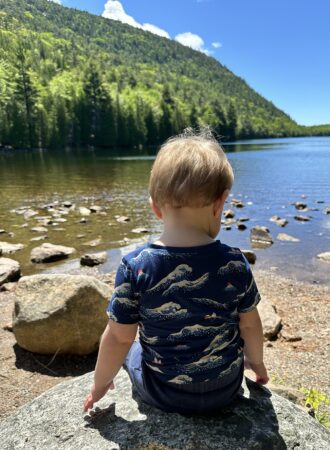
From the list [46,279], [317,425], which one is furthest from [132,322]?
[46,279]

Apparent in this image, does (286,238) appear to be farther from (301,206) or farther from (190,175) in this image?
(190,175)

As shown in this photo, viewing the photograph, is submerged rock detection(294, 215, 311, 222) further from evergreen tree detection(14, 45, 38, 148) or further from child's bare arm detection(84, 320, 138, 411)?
evergreen tree detection(14, 45, 38, 148)

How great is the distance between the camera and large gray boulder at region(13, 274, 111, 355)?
6008mm

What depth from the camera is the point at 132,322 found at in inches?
102

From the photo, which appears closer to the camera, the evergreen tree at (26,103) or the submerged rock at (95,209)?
the submerged rock at (95,209)

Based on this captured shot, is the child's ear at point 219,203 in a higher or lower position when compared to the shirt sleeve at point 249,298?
higher

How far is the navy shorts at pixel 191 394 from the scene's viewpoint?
2584 mm

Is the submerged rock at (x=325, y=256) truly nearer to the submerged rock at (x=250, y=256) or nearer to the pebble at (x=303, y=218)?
the submerged rock at (x=250, y=256)

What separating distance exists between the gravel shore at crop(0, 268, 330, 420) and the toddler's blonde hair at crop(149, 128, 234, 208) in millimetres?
3692

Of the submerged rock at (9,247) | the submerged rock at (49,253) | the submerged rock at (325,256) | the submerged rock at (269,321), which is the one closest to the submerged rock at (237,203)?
the submerged rock at (325,256)

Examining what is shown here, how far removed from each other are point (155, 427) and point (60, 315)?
3796 mm

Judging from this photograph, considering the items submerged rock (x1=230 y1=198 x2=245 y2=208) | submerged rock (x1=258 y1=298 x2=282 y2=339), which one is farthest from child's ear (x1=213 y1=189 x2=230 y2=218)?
submerged rock (x1=230 y1=198 x2=245 y2=208)

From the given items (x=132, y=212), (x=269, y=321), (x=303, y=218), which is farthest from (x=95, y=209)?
(x=269, y=321)

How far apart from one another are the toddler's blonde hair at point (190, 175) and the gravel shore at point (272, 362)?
145 inches
